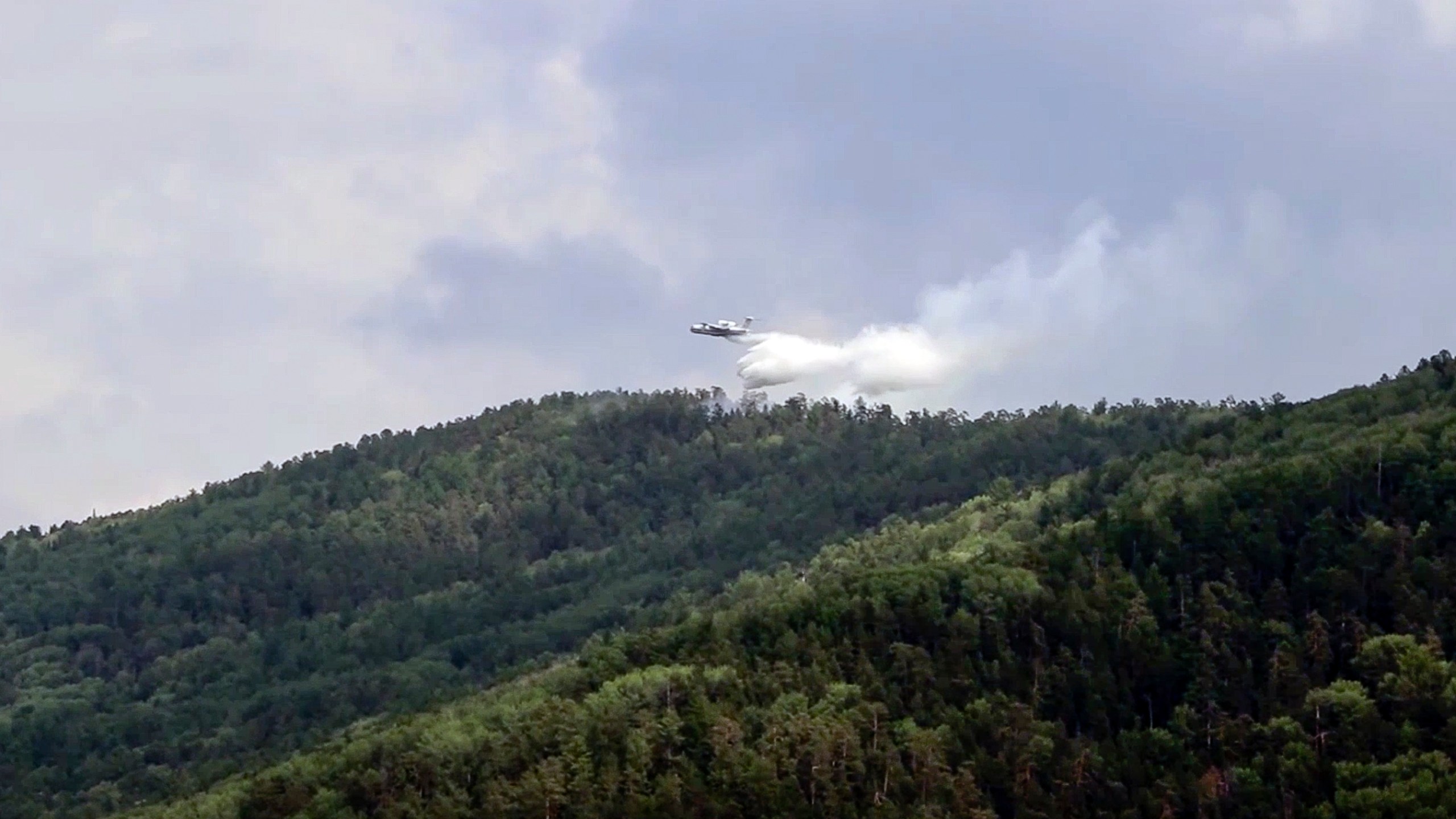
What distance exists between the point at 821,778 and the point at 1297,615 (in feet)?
99.8

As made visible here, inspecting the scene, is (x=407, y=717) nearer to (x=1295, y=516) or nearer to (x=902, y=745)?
(x=902, y=745)

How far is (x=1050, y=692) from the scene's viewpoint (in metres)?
141

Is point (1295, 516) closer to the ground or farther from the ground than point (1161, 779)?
farther from the ground

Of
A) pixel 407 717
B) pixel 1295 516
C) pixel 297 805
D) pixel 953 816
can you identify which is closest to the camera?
pixel 953 816

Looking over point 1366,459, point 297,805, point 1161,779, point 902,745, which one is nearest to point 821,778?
point 902,745

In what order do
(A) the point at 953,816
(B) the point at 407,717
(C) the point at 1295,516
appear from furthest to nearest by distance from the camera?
(B) the point at 407,717 < (C) the point at 1295,516 < (A) the point at 953,816

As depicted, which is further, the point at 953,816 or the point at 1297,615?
the point at 1297,615

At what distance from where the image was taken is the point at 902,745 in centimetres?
13488

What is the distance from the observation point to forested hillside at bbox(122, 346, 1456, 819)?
13062 centimetres

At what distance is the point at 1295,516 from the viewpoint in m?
150

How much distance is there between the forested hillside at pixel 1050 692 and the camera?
131m

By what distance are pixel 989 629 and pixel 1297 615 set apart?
16489 mm

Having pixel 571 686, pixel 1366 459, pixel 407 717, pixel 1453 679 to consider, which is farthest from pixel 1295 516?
pixel 407 717

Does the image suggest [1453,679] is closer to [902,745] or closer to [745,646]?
[902,745]
